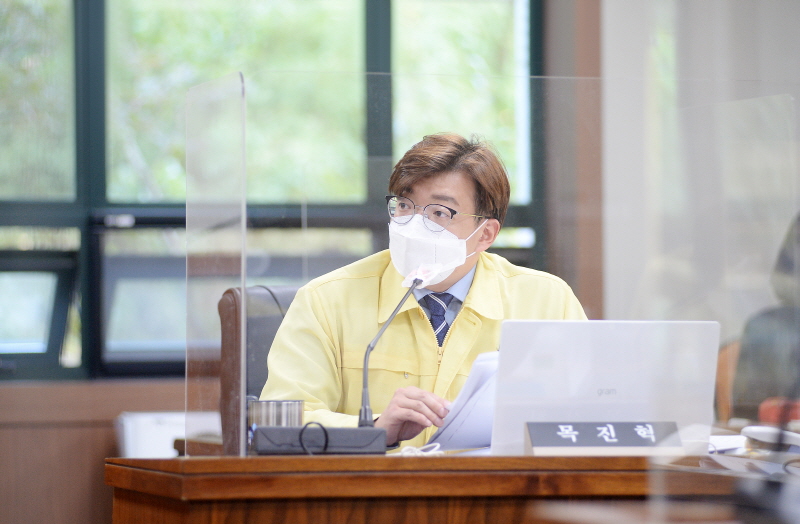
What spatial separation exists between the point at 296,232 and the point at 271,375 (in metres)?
0.41

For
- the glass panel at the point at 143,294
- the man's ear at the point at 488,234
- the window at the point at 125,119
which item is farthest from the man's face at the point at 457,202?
the glass panel at the point at 143,294

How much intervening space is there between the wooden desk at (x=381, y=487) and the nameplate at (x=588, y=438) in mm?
86

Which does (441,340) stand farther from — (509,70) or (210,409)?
(509,70)

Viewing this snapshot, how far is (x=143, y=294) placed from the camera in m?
3.41

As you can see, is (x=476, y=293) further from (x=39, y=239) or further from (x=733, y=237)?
(x=39, y=239)

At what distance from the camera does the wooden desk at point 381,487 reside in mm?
997

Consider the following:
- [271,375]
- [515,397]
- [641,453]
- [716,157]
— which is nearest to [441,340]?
[271,375]

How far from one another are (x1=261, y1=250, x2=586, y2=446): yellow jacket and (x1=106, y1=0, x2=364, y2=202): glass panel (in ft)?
6.39

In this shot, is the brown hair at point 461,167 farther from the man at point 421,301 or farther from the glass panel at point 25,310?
the glass panel at point 25,310

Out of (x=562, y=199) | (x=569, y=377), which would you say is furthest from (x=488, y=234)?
(x=569, y=377)

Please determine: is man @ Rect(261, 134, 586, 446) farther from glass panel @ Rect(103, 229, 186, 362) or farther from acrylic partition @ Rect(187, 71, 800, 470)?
glass panel @ Rect(103, 229, 186, 362)

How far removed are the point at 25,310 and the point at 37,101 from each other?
77 cm

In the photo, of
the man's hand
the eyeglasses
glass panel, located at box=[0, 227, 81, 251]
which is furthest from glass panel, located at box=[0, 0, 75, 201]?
the man's hand

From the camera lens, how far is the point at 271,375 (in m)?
1.58
